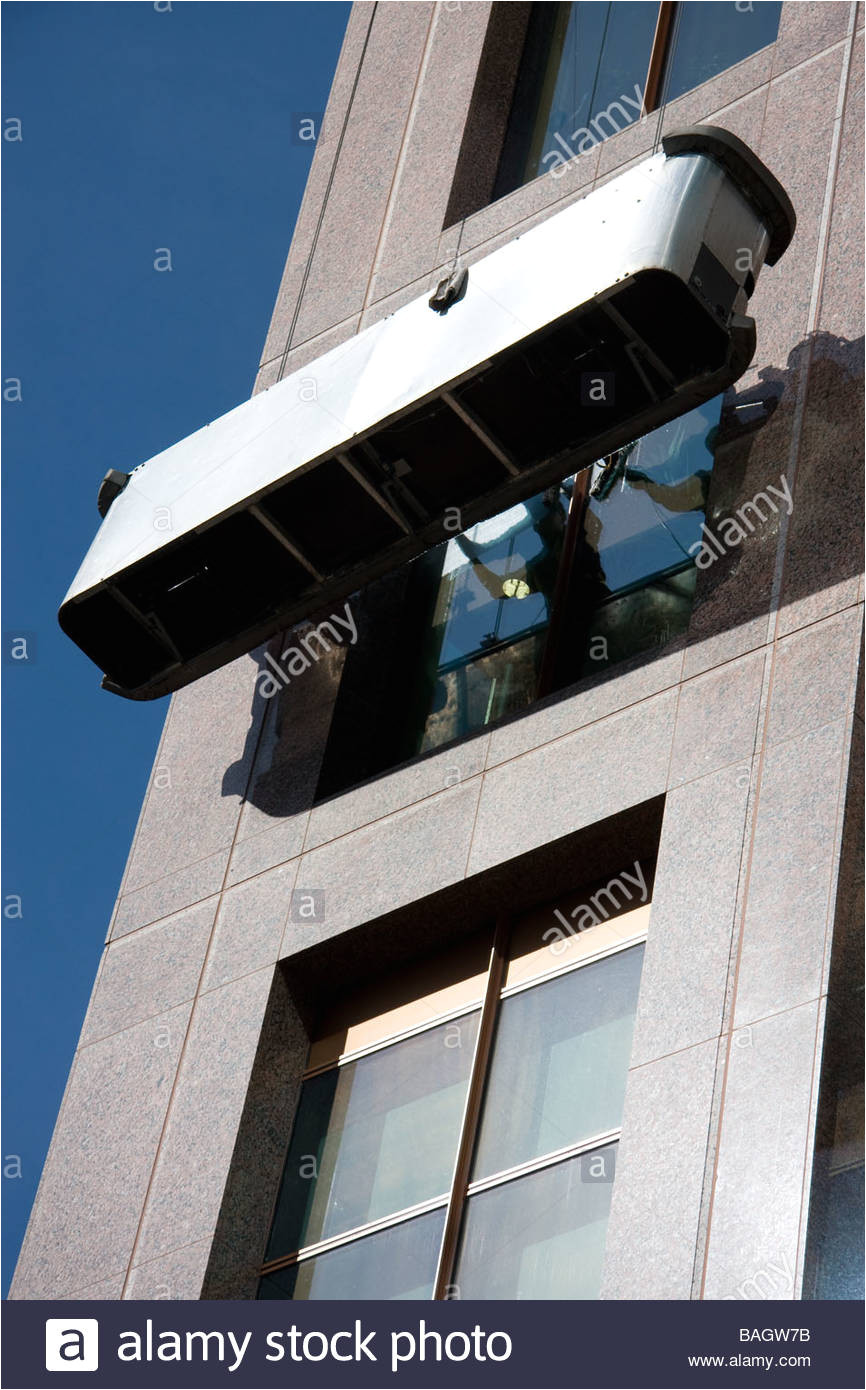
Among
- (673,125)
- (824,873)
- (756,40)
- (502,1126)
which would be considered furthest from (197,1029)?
(756,40)

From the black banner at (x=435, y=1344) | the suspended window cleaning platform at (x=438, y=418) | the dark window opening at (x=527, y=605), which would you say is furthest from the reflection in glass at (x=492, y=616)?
the black banner at (x=435, y=1344)

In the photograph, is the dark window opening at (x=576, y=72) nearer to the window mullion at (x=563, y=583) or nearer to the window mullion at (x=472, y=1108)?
the window mullion at (x=563, y=583)

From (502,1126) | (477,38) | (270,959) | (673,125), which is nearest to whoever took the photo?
(502,1126)

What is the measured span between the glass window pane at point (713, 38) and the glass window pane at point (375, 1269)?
34.0ft

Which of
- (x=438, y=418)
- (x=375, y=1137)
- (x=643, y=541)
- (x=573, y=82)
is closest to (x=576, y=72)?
(x=573, y=82)

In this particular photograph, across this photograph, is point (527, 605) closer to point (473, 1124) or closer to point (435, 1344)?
point (473, 1124)

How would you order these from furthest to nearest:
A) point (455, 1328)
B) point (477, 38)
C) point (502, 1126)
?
1. point (477, 38)
2. point (502, 1126)
3. point (455, 1328)

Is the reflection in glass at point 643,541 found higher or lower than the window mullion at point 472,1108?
higher

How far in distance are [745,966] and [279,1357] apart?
357 centimetres

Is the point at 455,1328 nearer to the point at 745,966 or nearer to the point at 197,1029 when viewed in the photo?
the point at 745,966

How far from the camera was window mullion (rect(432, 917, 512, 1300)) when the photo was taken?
13969 mm

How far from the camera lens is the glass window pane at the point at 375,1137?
14727 mm

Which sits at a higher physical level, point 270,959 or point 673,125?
point 673,125

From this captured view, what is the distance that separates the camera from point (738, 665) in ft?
47.5
